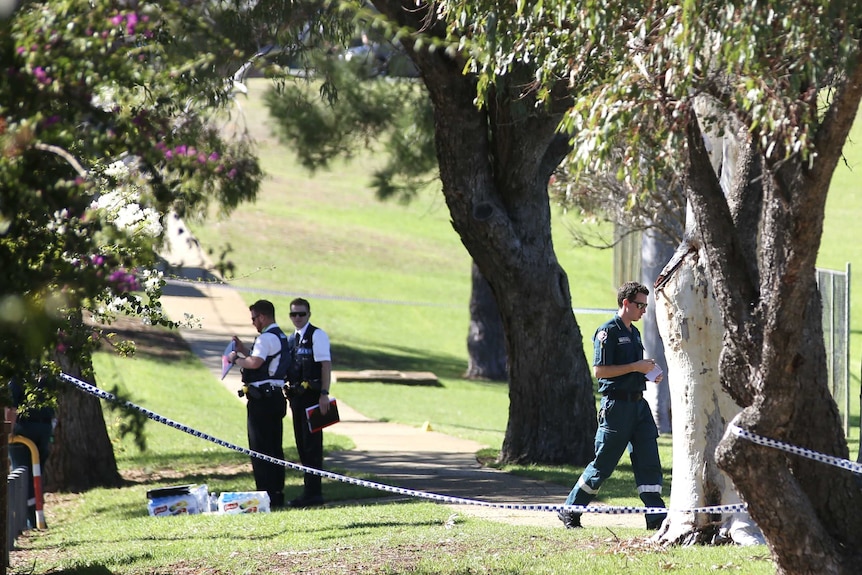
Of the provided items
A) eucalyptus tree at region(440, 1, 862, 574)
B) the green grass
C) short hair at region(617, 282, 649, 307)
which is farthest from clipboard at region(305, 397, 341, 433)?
eucalyptus tree at region(440, 1, 862, 574)

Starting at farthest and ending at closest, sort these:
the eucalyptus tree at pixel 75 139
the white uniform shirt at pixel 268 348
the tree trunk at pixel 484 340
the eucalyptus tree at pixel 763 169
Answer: the tree trunk at pixel 484 340 < the white uniform shirt at pixel 268 348 < the eucalyptus tree at pixel 763 169 < the eucalyptus tree at pixel 75 139

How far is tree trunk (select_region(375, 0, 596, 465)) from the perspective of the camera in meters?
12.0

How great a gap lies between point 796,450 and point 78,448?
8495 millimetres

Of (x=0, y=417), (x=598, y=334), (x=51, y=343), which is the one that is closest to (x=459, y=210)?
(x=598, y=334)

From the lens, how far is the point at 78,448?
40.7 ft

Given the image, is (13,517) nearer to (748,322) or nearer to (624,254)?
(748,322)

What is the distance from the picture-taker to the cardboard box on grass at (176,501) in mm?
10172

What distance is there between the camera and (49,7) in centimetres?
408

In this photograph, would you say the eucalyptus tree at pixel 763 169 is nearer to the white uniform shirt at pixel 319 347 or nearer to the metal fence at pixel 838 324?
the white uniform shirt at pixel 319 347

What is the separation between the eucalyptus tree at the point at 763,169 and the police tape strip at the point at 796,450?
24 mm

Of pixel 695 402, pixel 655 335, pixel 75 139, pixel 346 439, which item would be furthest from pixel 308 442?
pixel 655 335

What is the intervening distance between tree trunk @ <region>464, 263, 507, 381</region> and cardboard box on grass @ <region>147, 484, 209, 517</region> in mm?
15435

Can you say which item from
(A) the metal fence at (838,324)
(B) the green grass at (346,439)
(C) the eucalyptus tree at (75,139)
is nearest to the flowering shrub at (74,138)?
(C) the eucalyptus tree at (75,139)

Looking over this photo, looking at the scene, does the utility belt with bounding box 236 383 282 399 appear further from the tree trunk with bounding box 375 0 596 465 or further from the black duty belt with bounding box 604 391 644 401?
the black duty belt with bounding box 604 391 644 401
